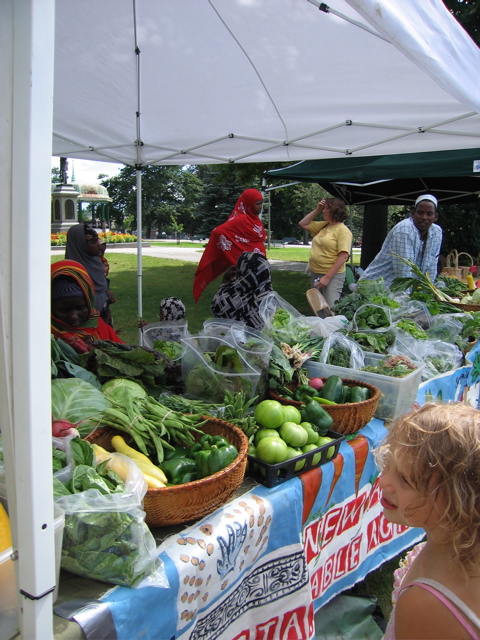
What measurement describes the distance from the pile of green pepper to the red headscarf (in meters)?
3.58

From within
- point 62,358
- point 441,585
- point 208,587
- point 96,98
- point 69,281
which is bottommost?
point 208,587

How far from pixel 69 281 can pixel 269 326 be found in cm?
120

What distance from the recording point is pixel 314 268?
19.2 ft

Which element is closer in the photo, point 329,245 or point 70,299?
point 70,299

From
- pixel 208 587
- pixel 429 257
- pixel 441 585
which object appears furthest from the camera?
pixel 429 257

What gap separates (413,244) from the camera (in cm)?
489

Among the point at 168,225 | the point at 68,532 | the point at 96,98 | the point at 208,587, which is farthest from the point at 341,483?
the point at 168,225

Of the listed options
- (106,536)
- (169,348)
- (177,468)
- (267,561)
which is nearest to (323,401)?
(267,561)

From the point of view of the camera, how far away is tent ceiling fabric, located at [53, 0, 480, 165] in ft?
11.3

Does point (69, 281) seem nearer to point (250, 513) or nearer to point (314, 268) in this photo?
point (250, 513)

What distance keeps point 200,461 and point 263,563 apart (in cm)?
48

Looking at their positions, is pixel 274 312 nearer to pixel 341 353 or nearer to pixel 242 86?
pixel 341 353

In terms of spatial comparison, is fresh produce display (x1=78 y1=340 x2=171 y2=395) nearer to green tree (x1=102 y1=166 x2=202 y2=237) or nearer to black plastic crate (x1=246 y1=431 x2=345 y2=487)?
black plastic crate (x1=246 y1=431 x2=345 y2=487)

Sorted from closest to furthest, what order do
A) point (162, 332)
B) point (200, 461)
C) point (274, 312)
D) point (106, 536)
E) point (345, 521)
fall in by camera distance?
point (106, 536)
point (200, 461)
point (345, 521)
point (274, 312)
point (162, 332)
